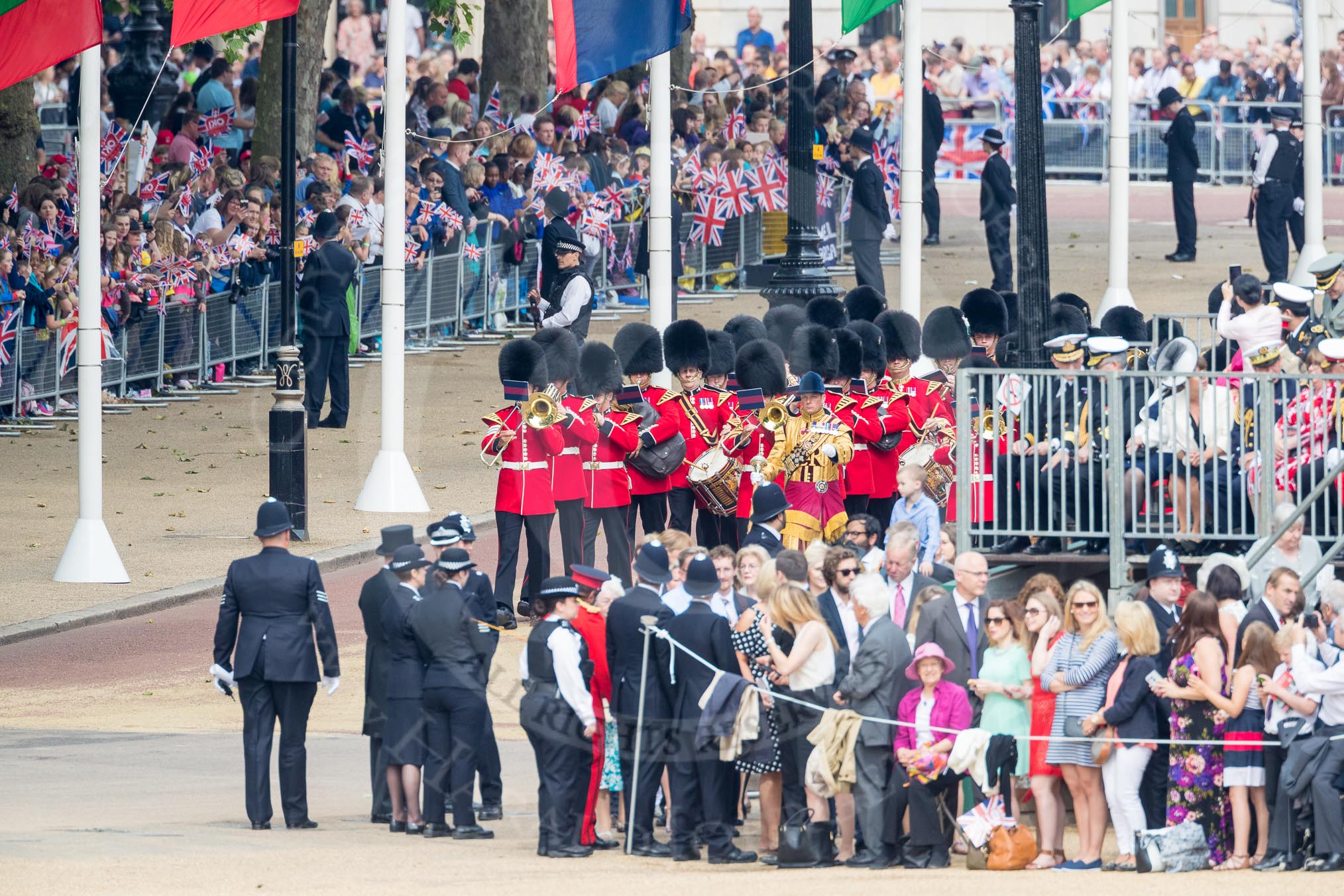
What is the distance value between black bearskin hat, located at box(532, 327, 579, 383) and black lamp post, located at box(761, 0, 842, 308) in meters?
6.26

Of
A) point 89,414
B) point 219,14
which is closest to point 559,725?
point 89,414

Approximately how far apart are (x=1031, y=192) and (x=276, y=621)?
4652 millimetres

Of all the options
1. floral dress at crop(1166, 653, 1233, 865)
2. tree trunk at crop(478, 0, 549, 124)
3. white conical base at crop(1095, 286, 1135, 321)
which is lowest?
floral dress at crop(1166, 653, 1233, 865)

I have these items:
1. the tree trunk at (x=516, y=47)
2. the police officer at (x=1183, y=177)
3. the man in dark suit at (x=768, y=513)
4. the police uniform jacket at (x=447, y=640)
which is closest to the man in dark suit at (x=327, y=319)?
the tree trunk at (x=516, y=47)

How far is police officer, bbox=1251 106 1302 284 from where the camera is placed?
28.5 m

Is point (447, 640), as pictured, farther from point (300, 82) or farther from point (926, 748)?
point (300, 82)

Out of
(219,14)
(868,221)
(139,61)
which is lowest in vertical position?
(868,221)

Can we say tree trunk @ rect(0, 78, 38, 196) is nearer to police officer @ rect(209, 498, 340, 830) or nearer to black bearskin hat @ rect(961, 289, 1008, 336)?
black bearskin hat @ rect(961, 289, 1008, 336)

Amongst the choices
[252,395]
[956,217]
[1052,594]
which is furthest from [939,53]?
[1052,594]

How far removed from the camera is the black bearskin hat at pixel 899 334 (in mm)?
17844

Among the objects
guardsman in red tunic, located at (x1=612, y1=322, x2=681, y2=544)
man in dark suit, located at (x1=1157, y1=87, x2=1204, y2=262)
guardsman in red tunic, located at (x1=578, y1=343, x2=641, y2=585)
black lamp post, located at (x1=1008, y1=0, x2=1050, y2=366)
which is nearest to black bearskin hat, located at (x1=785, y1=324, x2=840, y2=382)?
guardsman in red tunic, located at (x1=612, y1=322, x2=681, y2=544)

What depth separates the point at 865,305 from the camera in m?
20.5

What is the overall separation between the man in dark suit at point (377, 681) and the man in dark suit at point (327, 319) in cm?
1018

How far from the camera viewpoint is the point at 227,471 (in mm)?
21750
